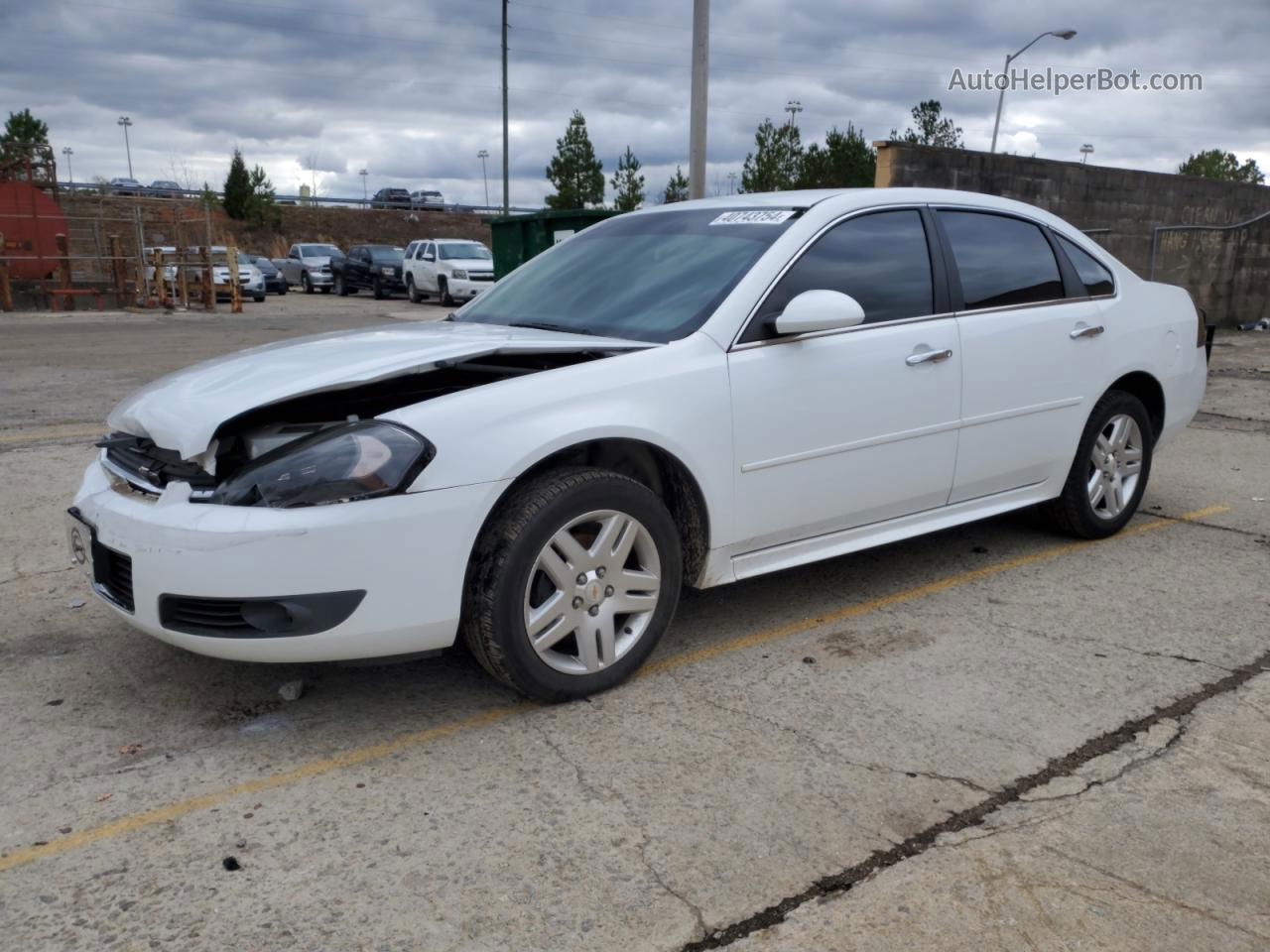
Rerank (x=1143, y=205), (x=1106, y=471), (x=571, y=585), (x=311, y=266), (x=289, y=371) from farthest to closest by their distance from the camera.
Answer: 1. (x=311, y=266)
2. (x=1143, y=205)
3. (x=1106, y=471)
4. (x=289, y=371)
5. (x=571, y=585)

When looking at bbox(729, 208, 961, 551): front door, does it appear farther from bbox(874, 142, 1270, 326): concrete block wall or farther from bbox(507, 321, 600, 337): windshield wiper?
bbox(874, 142, 1270, 326): concrete block wall

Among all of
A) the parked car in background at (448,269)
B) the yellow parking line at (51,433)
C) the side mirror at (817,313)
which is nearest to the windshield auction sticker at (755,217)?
the side mirror at (817,313)

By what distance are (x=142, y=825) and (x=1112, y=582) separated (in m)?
3.77

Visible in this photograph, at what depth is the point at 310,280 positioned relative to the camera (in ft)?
113

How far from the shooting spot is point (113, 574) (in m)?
3.24

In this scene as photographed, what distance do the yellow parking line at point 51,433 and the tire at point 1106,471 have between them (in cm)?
631

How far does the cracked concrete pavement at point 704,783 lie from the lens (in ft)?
7.83

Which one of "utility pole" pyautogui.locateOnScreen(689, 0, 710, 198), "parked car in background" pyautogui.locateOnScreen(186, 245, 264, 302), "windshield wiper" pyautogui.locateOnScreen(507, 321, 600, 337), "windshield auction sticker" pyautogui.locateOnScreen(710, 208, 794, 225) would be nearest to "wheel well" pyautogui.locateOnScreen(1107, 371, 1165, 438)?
"windshield auction sticker" pyautogui.locateOnScreen(710, 208, 794, 225)

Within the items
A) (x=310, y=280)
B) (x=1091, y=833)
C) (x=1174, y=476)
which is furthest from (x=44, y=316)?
(x=1091, y=833)

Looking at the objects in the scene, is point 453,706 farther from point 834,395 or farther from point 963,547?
point 963,547

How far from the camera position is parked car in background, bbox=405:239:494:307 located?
85.9ft

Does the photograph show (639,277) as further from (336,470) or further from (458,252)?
(458,252)

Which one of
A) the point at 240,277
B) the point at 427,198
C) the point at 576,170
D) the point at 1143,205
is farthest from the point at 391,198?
the point at 1143,205

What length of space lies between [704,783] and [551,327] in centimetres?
190
